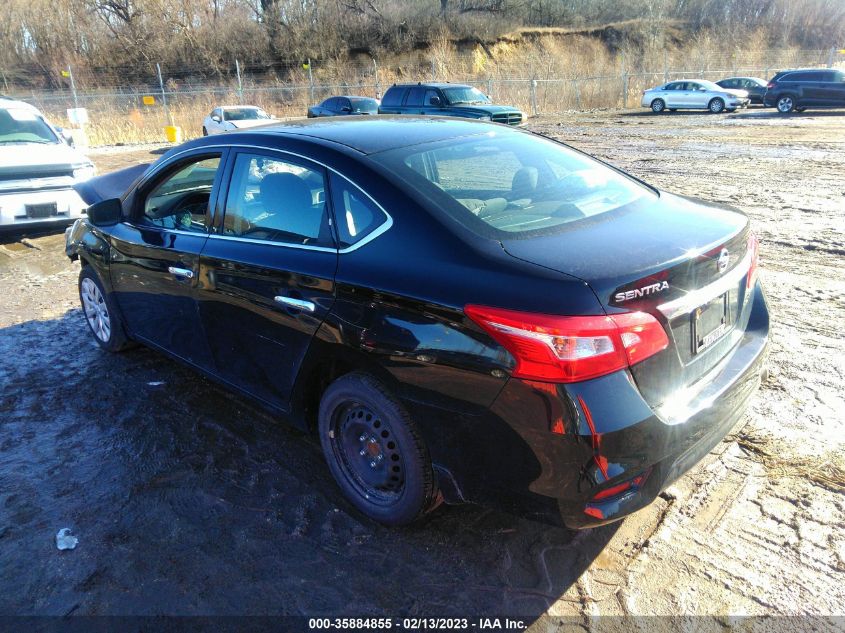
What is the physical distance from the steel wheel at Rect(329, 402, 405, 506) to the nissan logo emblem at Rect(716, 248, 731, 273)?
151 cm

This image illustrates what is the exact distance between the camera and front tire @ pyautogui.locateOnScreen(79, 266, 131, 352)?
4.60 meters

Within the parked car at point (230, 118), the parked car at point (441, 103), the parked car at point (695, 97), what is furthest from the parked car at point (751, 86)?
the parked car at point (230, 118)

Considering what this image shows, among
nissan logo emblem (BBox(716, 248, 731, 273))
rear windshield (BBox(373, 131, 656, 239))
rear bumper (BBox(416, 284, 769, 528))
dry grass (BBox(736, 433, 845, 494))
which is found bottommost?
dry grass (BBox(736, 433, 845, 494))

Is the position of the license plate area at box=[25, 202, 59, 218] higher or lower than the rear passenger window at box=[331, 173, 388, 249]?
lower

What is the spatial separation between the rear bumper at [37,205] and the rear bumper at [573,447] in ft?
24.8

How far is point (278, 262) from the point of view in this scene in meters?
2.97

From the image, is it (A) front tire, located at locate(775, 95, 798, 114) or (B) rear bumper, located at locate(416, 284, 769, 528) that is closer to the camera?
(B) rear bumper, located at locate(416, 284, 769, 528)

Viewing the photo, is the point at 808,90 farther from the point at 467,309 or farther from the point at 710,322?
the point at 467,309

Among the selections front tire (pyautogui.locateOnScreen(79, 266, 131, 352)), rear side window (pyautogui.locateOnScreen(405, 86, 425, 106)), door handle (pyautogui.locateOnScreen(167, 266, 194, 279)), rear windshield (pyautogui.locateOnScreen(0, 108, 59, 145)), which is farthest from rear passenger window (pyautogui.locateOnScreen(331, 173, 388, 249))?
rear side window (pyautogui.locateOnScreen(405, 86, 425, 106))

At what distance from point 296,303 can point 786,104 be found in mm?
29278

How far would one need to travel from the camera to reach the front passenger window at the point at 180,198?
3895 millimetres

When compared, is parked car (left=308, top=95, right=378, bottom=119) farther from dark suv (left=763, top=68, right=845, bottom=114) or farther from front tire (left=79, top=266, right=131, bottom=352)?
front tire (left=79, top=266, right=131, bottom=352)

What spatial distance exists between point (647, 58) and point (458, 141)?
45.1m

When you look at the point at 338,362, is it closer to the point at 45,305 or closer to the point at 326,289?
the point at 326,289
